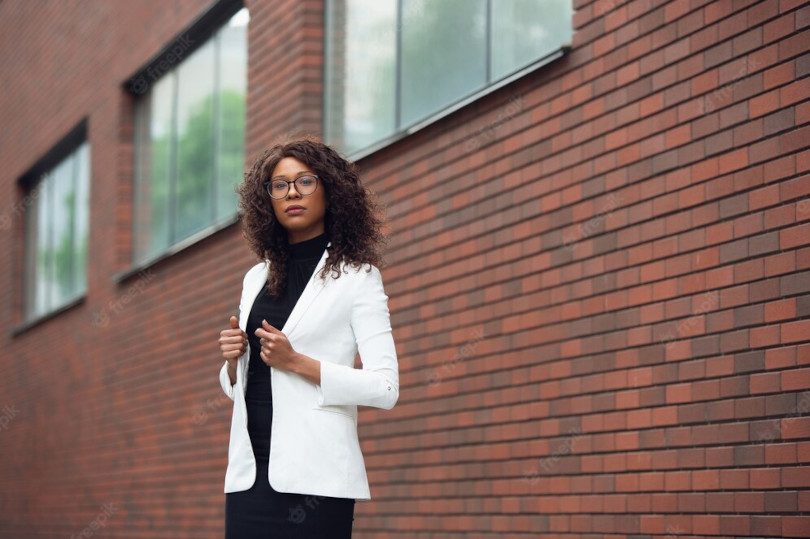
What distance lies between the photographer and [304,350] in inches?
145

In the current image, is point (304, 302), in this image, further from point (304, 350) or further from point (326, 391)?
point (326, 391)

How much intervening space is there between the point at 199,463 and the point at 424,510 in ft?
12.5

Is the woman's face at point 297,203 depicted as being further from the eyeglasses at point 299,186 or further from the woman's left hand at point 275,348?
the woman's left hand at point 275,348

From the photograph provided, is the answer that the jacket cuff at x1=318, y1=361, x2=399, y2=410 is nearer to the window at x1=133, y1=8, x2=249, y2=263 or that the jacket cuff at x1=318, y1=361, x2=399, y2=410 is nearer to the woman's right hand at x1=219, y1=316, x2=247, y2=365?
the woman's right hand at x1=219, y1=316, x2=247, y2=365

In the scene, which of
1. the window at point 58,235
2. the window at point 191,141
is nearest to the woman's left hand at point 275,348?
the window at point 191,141

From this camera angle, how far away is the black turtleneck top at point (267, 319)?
11.9 ft

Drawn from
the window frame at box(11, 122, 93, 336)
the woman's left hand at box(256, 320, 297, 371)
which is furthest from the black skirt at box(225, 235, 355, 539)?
the window frame at box(11, 122, 93, 336)

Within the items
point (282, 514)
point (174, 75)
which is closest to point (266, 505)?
point (282, 514)

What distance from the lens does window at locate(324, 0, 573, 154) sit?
7133 mm

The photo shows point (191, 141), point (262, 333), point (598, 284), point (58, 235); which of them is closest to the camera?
point (262, 333)

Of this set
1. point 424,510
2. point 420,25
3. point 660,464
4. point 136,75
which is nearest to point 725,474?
point 660,464

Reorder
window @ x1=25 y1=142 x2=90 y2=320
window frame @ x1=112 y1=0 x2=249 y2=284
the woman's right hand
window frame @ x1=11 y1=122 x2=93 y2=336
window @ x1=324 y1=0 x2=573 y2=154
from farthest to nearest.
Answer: window @ x1=25 y1=142 x2=90 y2=320 < window frame @ x1=11 y1=122 x2=93 y2=336 < window frame @ x1=112 y1=0 x2=249 y2=284 < window @ x1=324 y1=0 x2=573 y2=154 < the woman's right hand

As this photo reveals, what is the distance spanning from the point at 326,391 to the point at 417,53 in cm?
501

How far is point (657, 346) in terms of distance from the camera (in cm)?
576
